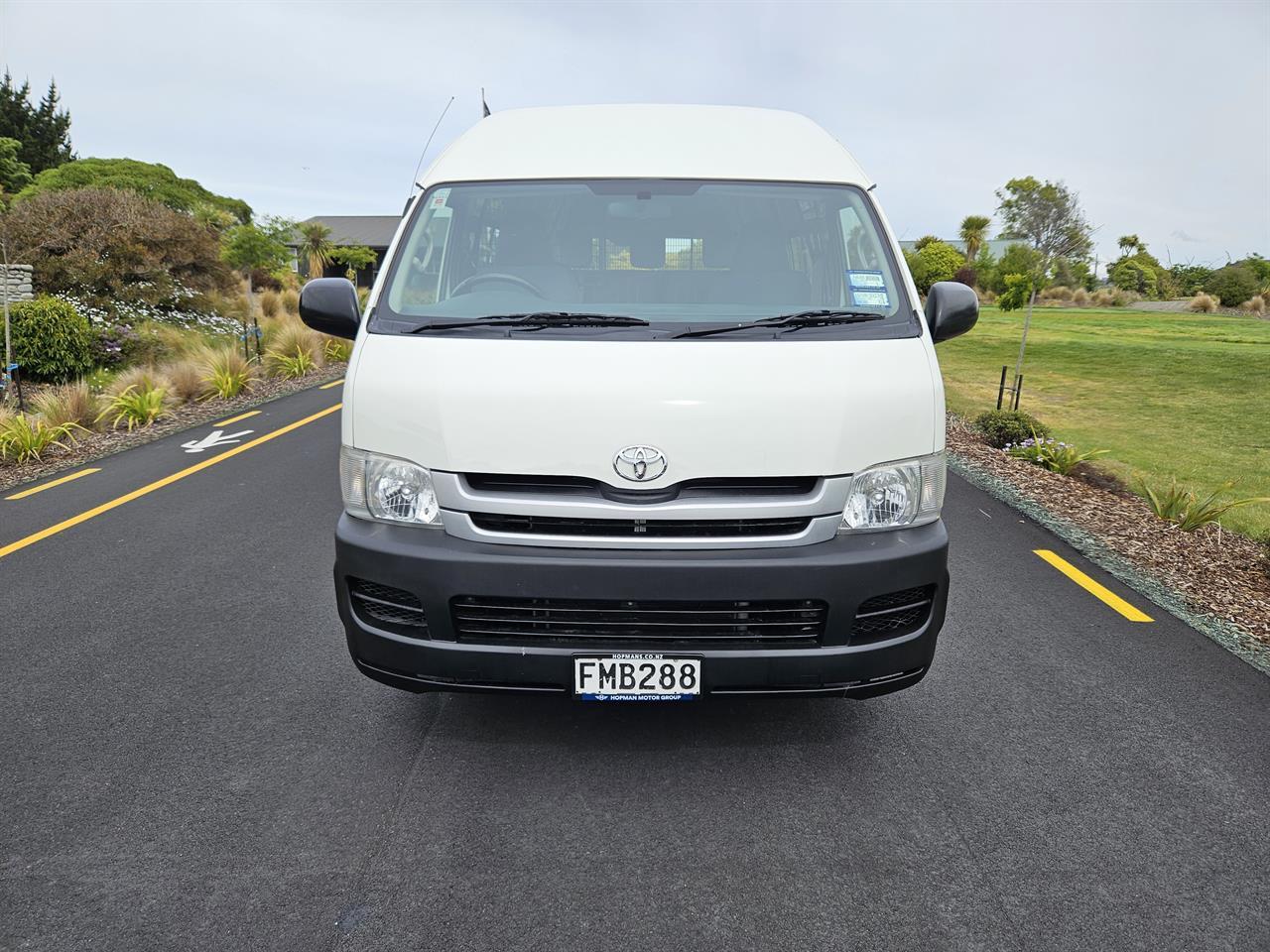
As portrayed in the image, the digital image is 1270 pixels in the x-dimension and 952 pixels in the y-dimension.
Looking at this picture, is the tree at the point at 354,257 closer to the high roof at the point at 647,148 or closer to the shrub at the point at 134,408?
the shrub at the point at 134,408

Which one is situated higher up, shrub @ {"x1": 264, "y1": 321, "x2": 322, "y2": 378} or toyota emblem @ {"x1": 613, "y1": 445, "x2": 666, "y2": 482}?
toyota emblem @ {"x1": 613, "y1": 445, "x2": 666, "y2": 482}

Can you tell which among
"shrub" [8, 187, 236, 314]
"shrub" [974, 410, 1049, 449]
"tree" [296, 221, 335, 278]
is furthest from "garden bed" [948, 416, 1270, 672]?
"tree" [296, 221, 335, 278]

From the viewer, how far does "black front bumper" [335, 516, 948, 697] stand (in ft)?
9.42

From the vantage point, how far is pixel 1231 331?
953 inches

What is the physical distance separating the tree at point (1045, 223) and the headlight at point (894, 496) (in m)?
10.2

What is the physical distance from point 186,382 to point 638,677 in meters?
12.1

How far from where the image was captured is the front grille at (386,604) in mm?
3021

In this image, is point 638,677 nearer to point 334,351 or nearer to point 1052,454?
point 1052,454

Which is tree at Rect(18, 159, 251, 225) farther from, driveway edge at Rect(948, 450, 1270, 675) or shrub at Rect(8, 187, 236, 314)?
driveway edge at Rect(948, 450, 1270, 675)

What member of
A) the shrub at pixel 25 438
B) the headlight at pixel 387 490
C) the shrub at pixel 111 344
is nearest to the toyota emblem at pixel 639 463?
the headlight at pixel 387 490

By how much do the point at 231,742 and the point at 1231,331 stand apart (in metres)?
27.1

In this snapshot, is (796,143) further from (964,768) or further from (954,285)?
(964,768)

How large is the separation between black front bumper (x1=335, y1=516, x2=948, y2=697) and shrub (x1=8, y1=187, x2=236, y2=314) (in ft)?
62.9

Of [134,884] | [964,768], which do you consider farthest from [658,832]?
[134,884]
